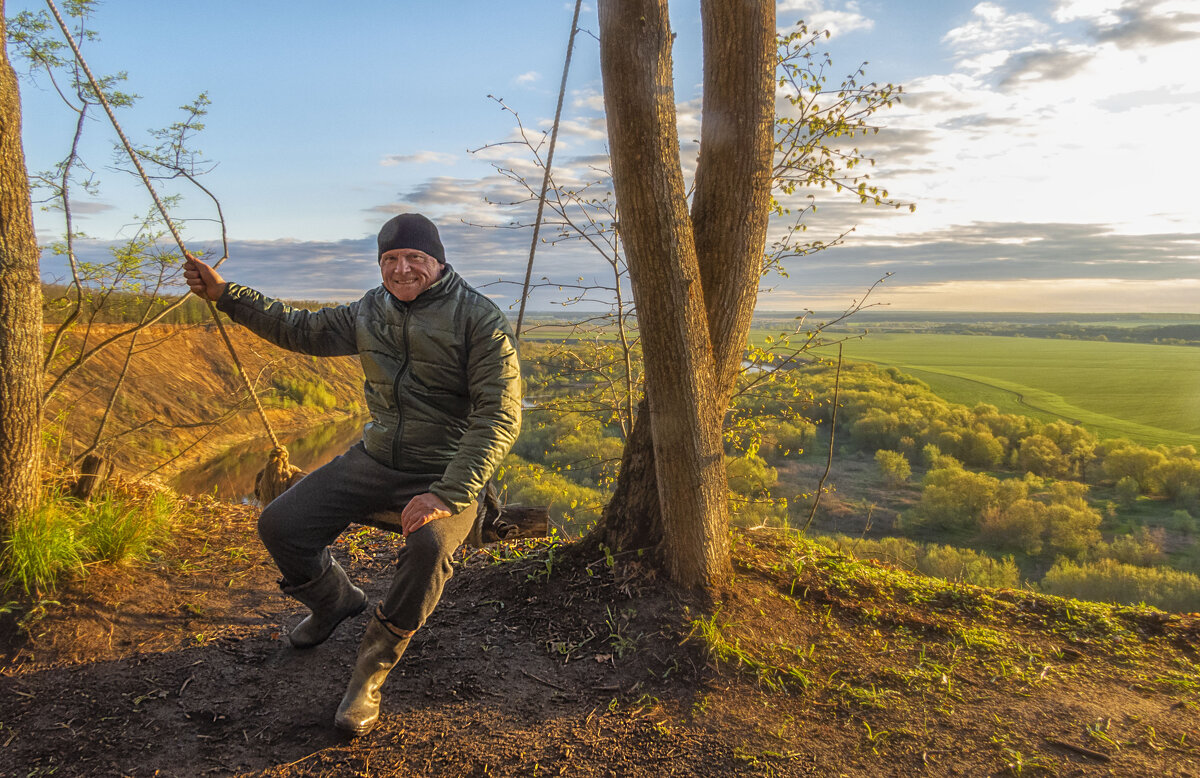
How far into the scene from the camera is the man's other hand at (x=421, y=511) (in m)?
2.61

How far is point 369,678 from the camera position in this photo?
9.18 ft

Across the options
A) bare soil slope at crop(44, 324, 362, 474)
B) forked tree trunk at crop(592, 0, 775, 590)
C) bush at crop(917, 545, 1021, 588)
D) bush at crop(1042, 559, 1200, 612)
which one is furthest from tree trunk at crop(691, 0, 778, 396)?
bush at crop(1042, 559, 1200, 612)

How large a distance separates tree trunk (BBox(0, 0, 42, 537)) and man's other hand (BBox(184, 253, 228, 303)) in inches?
43.4

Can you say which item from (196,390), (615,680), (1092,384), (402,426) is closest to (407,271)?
(402,426)

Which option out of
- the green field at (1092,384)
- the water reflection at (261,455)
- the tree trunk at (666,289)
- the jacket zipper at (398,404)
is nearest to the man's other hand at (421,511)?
the jacket zipper at (398,404)

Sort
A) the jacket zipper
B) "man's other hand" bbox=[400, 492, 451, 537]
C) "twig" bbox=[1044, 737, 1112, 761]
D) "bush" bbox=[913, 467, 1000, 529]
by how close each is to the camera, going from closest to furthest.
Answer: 1. "man's other hand" bbox=[400, 492, 451, 537]
2. "twig" bbox=[1044, 737, 1112, 761]
3. the jacket zipper
4. "bush" bbox=[913, 467, 1000, 529]

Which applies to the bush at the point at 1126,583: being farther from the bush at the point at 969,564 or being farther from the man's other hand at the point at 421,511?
the man's other hand at the point at 421,511

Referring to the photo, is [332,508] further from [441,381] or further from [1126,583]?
[1126,583]

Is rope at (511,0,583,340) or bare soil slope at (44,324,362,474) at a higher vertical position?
rope at (511,0,583,340)

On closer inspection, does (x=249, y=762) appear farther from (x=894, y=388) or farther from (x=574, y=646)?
(x=894, y=388)

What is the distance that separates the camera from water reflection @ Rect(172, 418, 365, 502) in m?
19.9

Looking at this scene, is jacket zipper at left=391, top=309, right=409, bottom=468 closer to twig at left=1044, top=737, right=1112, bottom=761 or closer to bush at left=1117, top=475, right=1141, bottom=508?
twig at left=1044, top=737, right=1112, bottom=761

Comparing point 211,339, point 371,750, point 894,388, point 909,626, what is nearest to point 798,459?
point 894,388

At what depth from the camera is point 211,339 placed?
27.8 metres
